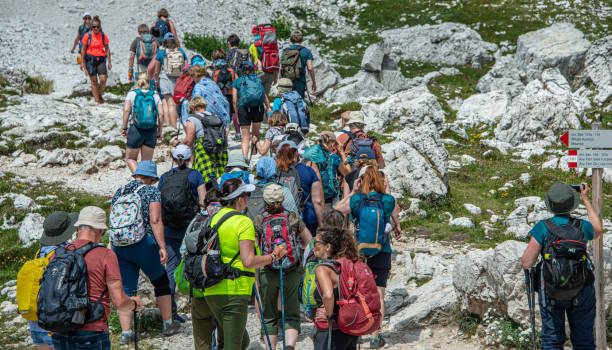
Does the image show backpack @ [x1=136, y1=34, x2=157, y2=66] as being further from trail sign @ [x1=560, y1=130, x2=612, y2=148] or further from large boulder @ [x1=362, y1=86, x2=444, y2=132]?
trail sign @ [x1=560, y1=130, x2=612, y2=148]

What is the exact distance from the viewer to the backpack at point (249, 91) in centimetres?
1117

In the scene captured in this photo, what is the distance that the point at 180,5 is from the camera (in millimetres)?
31391

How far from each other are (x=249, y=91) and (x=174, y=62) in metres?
2.70

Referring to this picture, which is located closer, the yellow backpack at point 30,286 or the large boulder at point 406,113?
the yellow backpack at point 30,286

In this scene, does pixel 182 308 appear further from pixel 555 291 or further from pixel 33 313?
pixel 555 291

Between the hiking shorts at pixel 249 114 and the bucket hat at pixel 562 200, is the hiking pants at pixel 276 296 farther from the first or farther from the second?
the hiking shorts at pixel 249 114

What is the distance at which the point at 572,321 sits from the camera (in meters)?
5.31

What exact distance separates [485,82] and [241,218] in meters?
17.8

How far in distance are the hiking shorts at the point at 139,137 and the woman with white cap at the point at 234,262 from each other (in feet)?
18.0

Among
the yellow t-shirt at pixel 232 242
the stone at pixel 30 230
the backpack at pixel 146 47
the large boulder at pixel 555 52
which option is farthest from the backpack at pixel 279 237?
the large boulder at pixel 555 52

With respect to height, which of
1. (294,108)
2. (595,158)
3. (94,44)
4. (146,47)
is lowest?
(595,158)

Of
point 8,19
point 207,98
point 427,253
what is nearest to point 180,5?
point 8,19

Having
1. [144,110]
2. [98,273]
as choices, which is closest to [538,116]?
[144,110]

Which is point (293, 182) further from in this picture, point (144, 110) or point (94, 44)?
point (94, 44)
